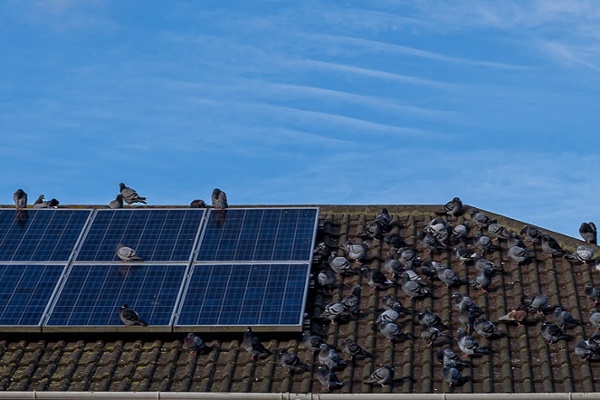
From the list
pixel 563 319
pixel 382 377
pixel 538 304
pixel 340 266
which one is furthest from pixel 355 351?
pixel 563 319

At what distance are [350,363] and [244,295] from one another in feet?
7.90

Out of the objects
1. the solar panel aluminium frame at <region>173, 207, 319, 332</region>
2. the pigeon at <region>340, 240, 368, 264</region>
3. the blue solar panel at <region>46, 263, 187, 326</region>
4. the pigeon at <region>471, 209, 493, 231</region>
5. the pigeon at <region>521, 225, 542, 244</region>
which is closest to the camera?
the solar panel aluminium frame at <region>173, 207, 319, 332</region>

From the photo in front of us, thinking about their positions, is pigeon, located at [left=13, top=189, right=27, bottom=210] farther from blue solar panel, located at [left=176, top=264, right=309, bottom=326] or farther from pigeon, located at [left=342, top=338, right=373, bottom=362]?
pigeon, located at [left=342, top=338, right=373, bottom=362]

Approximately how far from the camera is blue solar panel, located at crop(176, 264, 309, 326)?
18922 millimetres

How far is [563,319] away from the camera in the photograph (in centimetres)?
1841

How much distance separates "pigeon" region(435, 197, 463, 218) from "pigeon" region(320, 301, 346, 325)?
418 cm

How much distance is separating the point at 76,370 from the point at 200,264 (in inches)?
119

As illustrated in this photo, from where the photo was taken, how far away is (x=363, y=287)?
20266 millimetres

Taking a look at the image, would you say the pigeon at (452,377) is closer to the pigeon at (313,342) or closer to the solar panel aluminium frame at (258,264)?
the pigeon at (313,342)

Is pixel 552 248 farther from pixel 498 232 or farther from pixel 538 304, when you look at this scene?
pixel 538 304

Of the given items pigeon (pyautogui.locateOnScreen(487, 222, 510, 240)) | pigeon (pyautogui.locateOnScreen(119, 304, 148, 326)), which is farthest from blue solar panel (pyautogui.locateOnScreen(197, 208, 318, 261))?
pigeon (pyautogui.locateOnScreen(487, 222, 510, 240))

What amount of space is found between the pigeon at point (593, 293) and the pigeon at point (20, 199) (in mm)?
10364

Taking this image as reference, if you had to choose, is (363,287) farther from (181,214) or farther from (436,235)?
(181,214)

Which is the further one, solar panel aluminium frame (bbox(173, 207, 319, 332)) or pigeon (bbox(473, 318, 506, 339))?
solar panel aluminium frame (bbox(173, 207, 319, 332))
